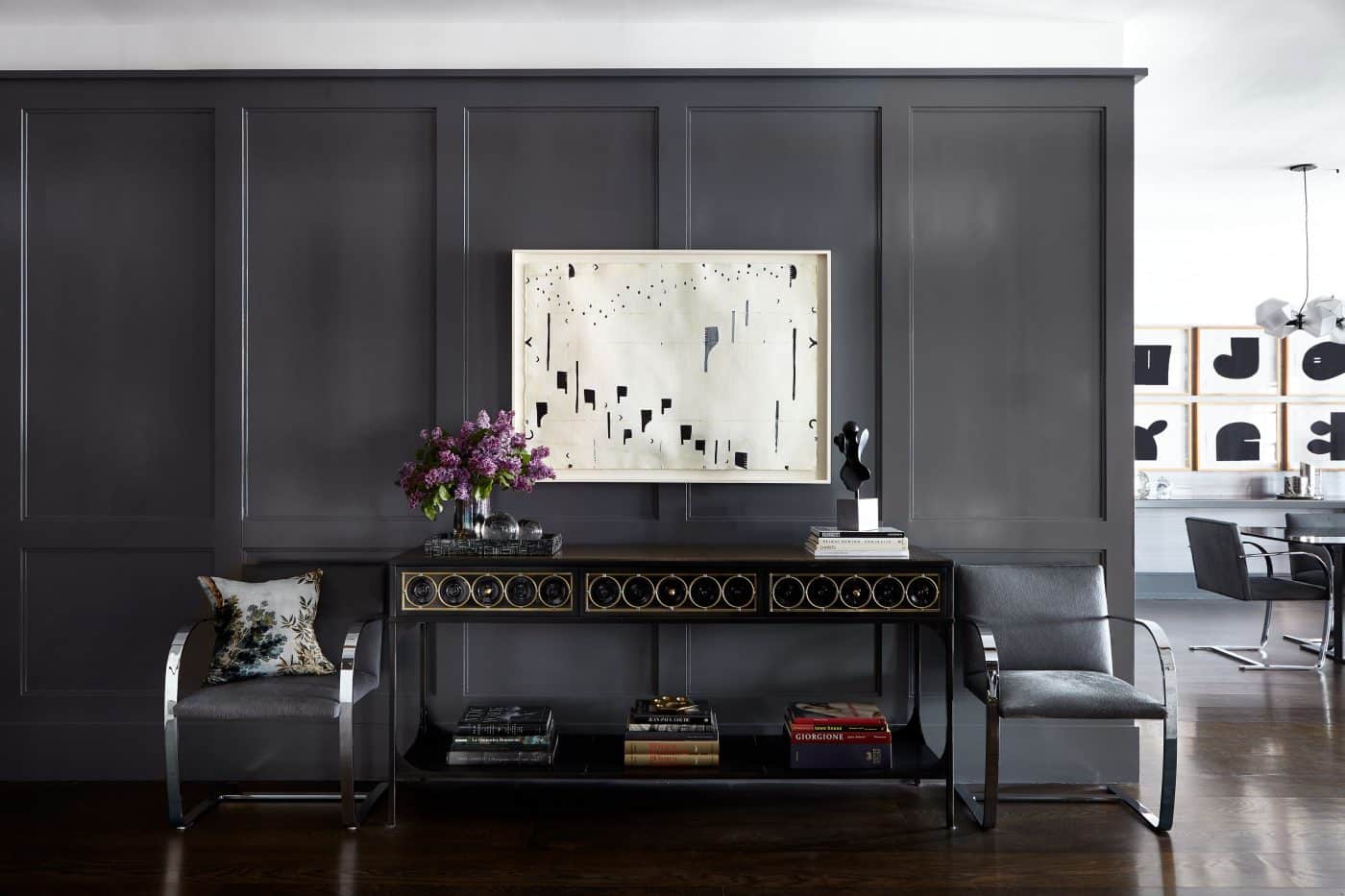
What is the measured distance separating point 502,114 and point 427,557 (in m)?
1.67

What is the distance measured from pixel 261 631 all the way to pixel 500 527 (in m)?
0.87

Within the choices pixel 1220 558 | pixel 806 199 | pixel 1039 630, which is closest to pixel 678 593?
pixel 1039 630

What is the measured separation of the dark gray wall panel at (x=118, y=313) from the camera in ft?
10.9

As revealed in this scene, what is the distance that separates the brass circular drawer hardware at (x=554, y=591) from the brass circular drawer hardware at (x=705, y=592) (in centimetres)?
40

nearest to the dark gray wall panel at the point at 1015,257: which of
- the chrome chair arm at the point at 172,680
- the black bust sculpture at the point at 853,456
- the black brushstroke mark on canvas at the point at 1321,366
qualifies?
the black bust sculpture at the point at 853,456

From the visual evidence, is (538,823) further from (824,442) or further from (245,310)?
(245,310)

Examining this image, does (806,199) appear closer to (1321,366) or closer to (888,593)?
(888,593)

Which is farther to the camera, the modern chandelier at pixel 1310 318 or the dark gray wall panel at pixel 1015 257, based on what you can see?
the modern chandelier at pixel 1310 318

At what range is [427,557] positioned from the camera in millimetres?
2846

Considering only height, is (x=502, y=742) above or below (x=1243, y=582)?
below

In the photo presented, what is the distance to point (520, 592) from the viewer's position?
112 inches

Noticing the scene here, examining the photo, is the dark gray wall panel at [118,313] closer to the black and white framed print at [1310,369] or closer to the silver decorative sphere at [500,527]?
the silver decorative sphere at [500,527]

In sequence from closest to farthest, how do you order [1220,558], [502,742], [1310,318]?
[502,742] < [1220,558] < [1310,318]

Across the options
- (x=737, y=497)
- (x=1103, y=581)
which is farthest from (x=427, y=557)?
(x=1103, y=581)
